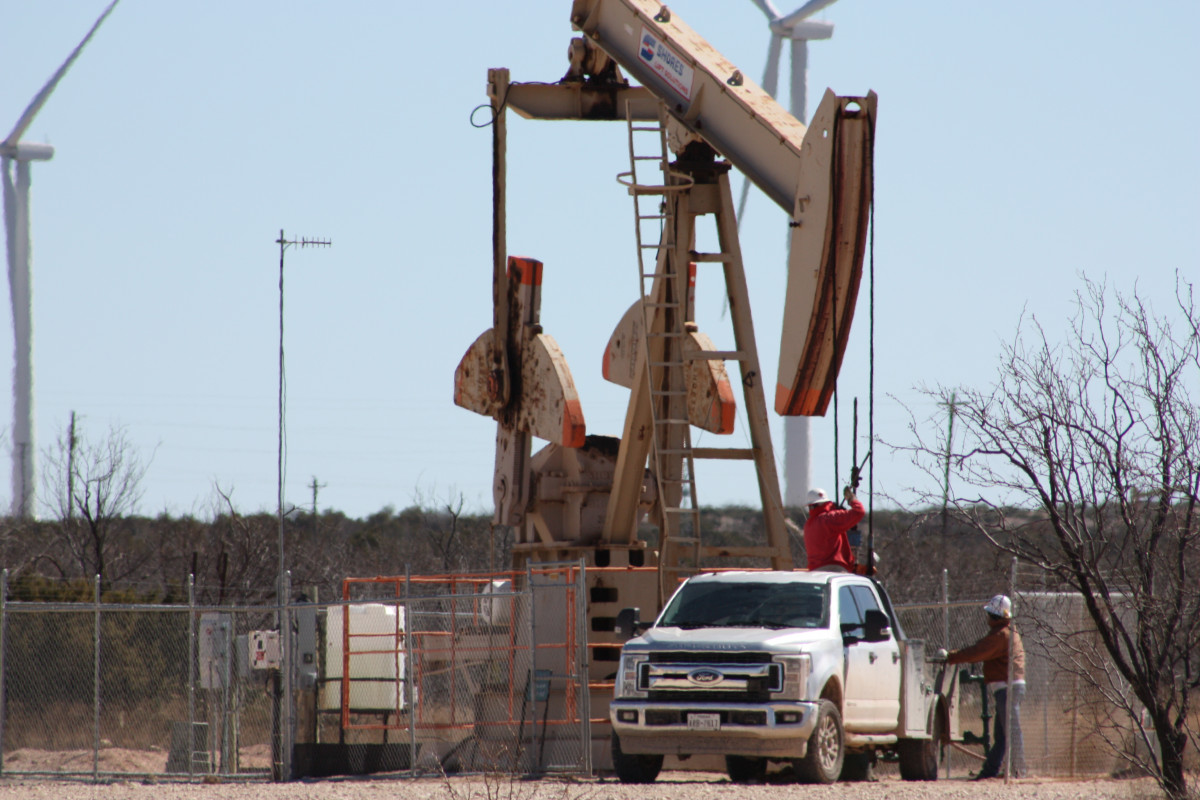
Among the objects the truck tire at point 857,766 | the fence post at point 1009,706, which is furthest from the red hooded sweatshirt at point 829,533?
the truck tire at point 857,766

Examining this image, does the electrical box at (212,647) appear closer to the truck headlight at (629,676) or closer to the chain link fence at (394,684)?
the chain link fence at (394,684)

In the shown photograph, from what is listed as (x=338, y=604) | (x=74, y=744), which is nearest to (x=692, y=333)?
(x=338, y=604)

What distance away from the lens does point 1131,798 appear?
11.4m

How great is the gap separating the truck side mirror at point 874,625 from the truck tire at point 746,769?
1270 mm

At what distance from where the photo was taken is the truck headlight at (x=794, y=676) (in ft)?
39.6

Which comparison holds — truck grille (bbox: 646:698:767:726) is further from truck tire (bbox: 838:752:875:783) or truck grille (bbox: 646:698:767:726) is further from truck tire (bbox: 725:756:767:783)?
truck tire (bbox: 838:752:875:783)

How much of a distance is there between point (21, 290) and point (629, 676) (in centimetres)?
4078

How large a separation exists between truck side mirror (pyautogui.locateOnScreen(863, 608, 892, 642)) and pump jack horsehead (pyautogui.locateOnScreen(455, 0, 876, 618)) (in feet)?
8.47

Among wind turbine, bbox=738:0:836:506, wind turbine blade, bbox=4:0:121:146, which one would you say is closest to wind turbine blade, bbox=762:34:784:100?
wind turbine, bbox=738:0:836:506

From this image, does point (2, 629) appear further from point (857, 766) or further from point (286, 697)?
point (857, 766)

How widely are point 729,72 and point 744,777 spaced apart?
290 inches

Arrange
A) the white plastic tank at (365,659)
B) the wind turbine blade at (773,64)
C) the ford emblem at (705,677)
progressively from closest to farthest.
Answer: the ford emblem at (705,677), the white plastic tank at (365,659), the wind turbine blade at (773,64)

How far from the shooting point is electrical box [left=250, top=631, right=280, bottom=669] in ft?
57.3

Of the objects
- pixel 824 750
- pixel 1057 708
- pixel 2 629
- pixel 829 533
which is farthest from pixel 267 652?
pixel 1057 708
